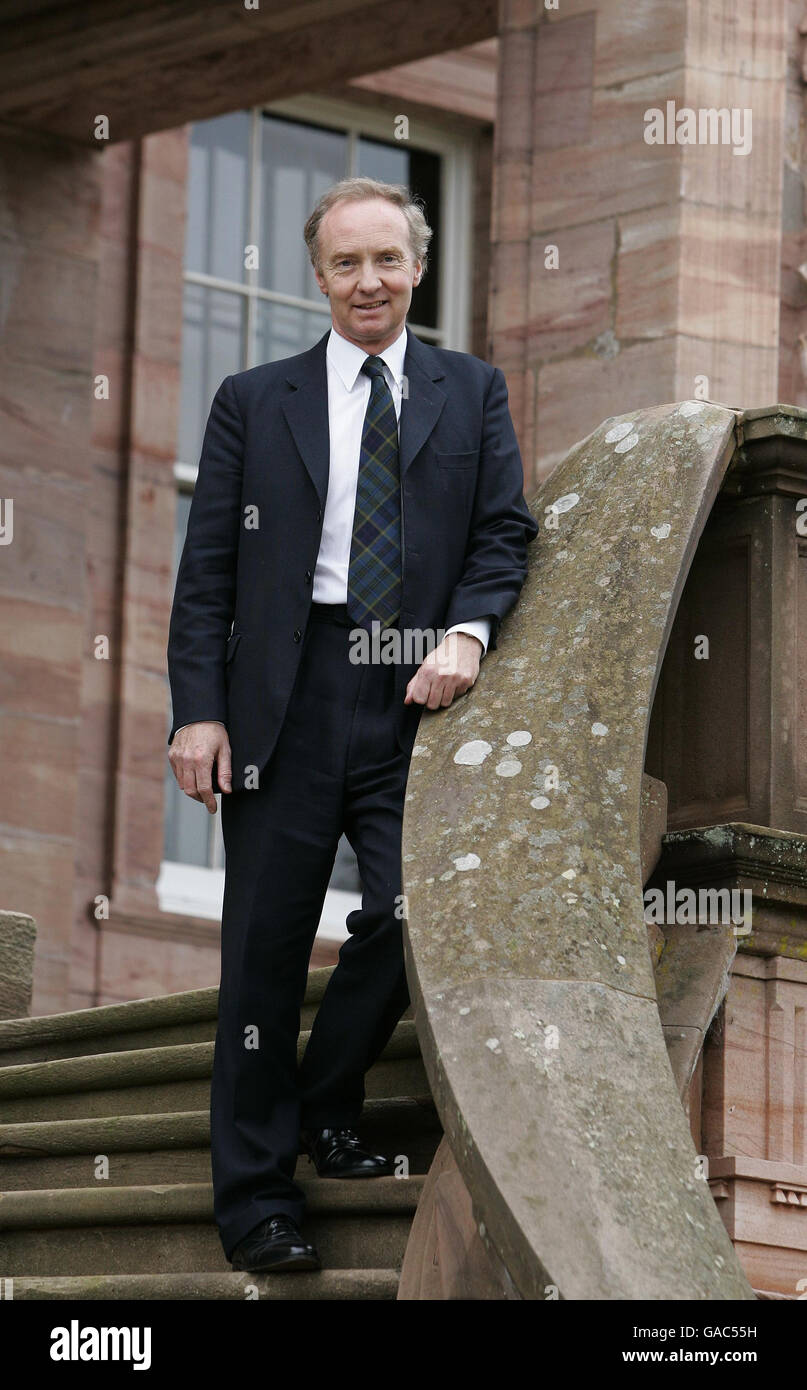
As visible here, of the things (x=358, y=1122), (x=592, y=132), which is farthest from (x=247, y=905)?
(x=592, y=132)

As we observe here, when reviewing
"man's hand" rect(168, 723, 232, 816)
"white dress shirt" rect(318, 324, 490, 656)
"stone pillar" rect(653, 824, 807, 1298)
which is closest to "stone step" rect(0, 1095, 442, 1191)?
"stone pillar" rect(653, 824, 807, 1298)

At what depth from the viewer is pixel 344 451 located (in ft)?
15.9

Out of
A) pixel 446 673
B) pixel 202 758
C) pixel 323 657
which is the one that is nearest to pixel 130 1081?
pixel 202 758

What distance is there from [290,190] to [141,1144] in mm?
8253

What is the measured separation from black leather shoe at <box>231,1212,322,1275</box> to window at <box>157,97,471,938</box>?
23.6 ft

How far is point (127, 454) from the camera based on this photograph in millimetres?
11719

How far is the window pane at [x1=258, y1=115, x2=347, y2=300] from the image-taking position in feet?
41.3

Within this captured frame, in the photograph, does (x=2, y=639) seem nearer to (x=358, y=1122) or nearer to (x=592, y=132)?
(x=592, y=132)

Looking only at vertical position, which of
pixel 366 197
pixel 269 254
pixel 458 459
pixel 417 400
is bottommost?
pixel 458 459

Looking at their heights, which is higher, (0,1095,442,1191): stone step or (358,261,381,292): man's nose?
(358,261,381,292): man's nose

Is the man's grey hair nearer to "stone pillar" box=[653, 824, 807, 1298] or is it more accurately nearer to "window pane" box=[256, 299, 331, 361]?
"stone pillar" box=[653, 824, 807, 1298]

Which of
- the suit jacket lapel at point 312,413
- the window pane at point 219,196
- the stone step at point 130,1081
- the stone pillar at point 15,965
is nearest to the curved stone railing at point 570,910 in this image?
the suit jacket lapel at point 312,413

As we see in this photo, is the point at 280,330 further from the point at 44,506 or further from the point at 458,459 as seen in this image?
the point at 458,459
